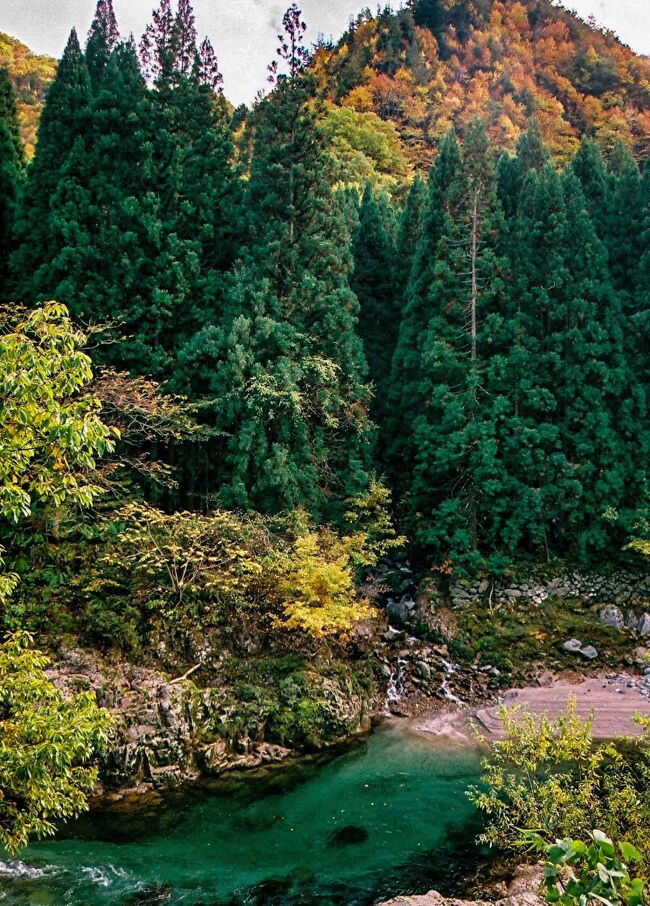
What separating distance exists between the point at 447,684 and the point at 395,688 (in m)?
1.23

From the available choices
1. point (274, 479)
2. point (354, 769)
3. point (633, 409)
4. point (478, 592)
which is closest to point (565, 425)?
point (633, 409)

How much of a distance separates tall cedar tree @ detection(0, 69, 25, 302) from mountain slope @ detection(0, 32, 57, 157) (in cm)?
815

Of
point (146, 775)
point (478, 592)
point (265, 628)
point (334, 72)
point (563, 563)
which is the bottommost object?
point (146, 775)

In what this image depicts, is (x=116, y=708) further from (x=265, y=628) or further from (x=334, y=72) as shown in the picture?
(x=334, y=72)

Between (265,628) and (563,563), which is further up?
(563,563)

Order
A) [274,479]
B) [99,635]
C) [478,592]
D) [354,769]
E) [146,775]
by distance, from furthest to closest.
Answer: [478,592], [274,479], [99,635], [354,769], [146,775]

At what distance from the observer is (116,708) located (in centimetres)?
1123

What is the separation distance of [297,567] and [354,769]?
4.24 m

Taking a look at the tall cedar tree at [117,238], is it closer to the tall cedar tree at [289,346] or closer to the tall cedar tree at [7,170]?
the tall cedar tree at [289,346]

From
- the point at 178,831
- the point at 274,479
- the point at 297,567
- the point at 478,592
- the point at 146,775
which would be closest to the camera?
the point at 178,831

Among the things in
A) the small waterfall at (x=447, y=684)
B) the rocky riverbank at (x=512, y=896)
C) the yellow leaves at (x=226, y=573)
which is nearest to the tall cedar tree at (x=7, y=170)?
the yellow leaves at (x=226, y=573)

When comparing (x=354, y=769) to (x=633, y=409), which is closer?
(x=354, y=769)

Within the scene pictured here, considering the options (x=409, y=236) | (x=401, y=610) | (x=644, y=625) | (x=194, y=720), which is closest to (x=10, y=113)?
(x=409, y=236)

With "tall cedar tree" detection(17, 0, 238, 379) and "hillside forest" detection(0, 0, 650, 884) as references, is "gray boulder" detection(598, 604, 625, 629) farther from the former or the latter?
"tall cedar tree" detection(17, 0, 238, 379)
